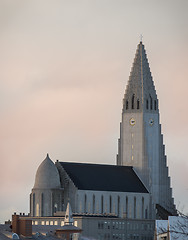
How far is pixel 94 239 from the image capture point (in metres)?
197

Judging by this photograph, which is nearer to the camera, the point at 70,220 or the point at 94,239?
the point at 70,220

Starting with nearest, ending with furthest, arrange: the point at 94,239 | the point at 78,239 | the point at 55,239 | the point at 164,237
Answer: the point at 164,237, the point at 55,239, the point at 78,239, the point at 94,239

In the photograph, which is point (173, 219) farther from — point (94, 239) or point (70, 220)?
point (94, 239)

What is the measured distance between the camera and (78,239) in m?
150

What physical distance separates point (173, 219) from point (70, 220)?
81722mm

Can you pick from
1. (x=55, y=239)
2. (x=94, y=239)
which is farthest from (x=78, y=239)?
(x=94, y=239)

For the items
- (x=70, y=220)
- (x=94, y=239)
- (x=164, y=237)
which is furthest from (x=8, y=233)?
(x=94, y=239)

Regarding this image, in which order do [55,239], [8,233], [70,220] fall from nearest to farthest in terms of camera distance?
[8,233] → [55,239] → [70,220]

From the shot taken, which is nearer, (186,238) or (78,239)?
(186,238)

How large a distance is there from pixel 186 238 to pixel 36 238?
31.5 meters

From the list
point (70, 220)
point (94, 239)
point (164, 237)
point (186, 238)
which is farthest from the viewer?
point (94, 239)

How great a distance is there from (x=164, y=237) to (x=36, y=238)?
953 inches

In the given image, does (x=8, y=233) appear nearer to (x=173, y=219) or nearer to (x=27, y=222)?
(x=27, y=222)

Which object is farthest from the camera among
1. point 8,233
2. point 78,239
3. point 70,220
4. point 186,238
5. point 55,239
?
point 70,220
